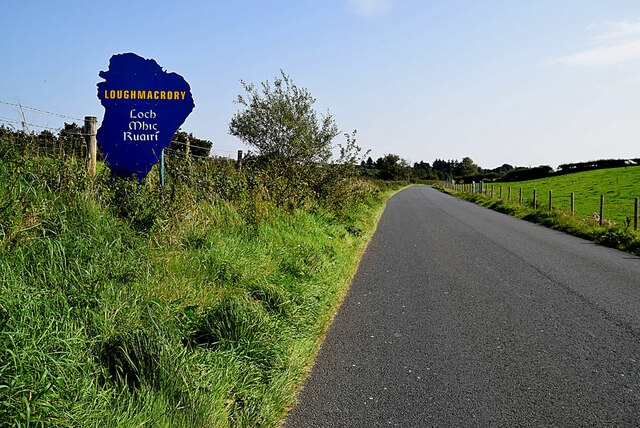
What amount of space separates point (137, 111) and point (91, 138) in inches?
32.5

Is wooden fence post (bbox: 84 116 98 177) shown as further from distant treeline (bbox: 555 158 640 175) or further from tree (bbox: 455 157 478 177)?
tree (bbox: 455 157 478 177)

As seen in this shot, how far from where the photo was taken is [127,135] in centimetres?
710

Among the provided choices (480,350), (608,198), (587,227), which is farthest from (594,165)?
(480,350)

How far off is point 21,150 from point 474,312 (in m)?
6.36

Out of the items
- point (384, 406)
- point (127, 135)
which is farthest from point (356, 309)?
point (127, 135)

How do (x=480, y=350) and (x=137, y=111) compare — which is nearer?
(x=480, y=350)

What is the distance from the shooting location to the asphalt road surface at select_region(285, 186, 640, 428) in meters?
3.39

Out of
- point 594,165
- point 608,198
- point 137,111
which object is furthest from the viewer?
point 594,165

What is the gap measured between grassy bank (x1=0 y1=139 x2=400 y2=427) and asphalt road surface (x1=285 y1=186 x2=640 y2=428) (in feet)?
1.49

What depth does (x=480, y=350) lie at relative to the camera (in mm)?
4621

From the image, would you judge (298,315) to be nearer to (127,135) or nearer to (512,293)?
(512,293)

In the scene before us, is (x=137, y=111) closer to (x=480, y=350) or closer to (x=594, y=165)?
(x=480, y=350)

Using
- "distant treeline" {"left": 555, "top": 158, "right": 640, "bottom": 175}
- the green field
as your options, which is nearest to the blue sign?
the green field

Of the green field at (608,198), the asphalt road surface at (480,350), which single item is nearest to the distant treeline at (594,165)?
the green field at (608,198)
